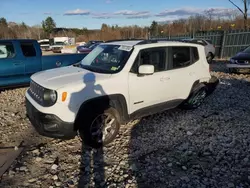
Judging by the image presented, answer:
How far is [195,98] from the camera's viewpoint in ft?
19.6

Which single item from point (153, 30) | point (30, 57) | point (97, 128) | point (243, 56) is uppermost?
point (153, 30)

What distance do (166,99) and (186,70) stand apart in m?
0.86

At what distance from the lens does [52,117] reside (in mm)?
3662

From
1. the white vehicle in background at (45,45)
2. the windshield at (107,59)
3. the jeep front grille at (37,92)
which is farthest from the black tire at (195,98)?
the white vehicle in background at (45,45)

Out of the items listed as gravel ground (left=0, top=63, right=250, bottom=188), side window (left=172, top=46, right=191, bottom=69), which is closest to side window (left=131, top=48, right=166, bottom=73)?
side window (left=172, top=46, right=191, bottom=69)

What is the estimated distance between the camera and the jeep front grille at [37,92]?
12.9 ft

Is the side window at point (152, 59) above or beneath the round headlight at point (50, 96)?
above

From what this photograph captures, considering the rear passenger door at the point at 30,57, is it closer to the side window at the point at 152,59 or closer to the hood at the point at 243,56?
the side window at the point at 152,59

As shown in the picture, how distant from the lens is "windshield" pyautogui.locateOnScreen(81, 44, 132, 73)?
4.36 m

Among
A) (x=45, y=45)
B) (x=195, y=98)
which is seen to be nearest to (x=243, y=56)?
(x=195, y=98)

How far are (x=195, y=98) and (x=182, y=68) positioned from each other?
112 cm

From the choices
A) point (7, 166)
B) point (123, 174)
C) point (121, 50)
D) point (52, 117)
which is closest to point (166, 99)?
point (121, 50)

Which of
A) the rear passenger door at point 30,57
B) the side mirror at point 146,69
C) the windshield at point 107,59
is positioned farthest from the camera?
the rear passenger door at point 30,57

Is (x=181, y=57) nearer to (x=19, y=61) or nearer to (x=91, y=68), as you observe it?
(x=91, y=68)
